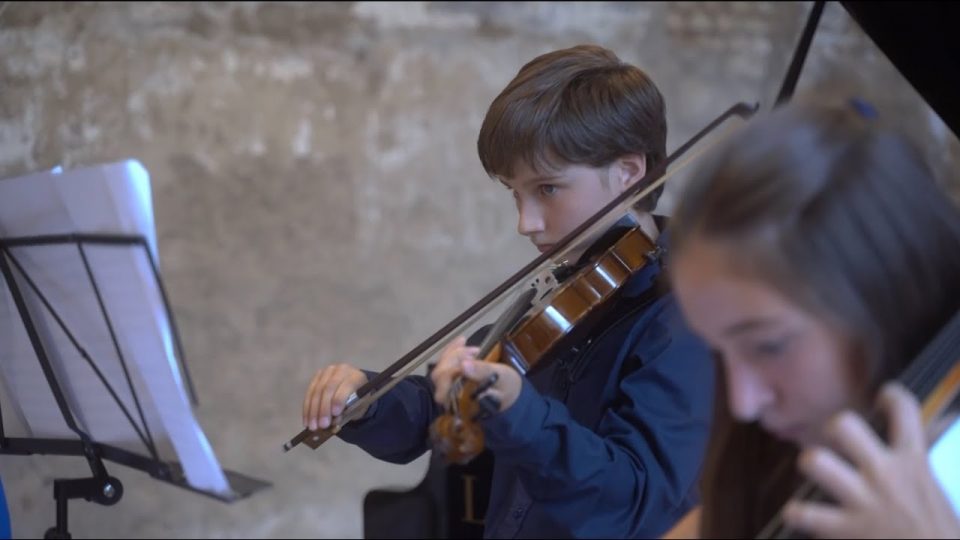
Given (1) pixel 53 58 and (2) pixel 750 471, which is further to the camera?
(1) pixel 53 58

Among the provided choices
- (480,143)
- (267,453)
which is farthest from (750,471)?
(267,453)

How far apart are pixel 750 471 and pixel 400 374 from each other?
548 millimetres

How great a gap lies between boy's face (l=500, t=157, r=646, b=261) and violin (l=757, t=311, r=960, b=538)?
0.57m

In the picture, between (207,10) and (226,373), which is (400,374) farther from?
(207,10)

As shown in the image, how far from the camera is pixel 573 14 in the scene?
8.23ft

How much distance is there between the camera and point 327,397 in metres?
1.18

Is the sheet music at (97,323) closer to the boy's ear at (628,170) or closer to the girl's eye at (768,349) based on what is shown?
the boy's ear at (628,170)

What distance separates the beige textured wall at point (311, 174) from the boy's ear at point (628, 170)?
3.42 ft

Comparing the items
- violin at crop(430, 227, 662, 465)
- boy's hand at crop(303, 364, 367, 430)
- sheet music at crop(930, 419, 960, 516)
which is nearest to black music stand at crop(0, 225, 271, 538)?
boy's hand at crop(303, 364, 367, 430)

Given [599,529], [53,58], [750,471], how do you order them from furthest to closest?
[53,58] < [599,529] < [750,471]

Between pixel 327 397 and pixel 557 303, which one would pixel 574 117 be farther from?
pixel 327 397

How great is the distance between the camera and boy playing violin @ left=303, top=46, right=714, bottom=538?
104 cm

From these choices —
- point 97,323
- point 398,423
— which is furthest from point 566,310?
point 97,323

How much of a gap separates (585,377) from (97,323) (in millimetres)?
520
